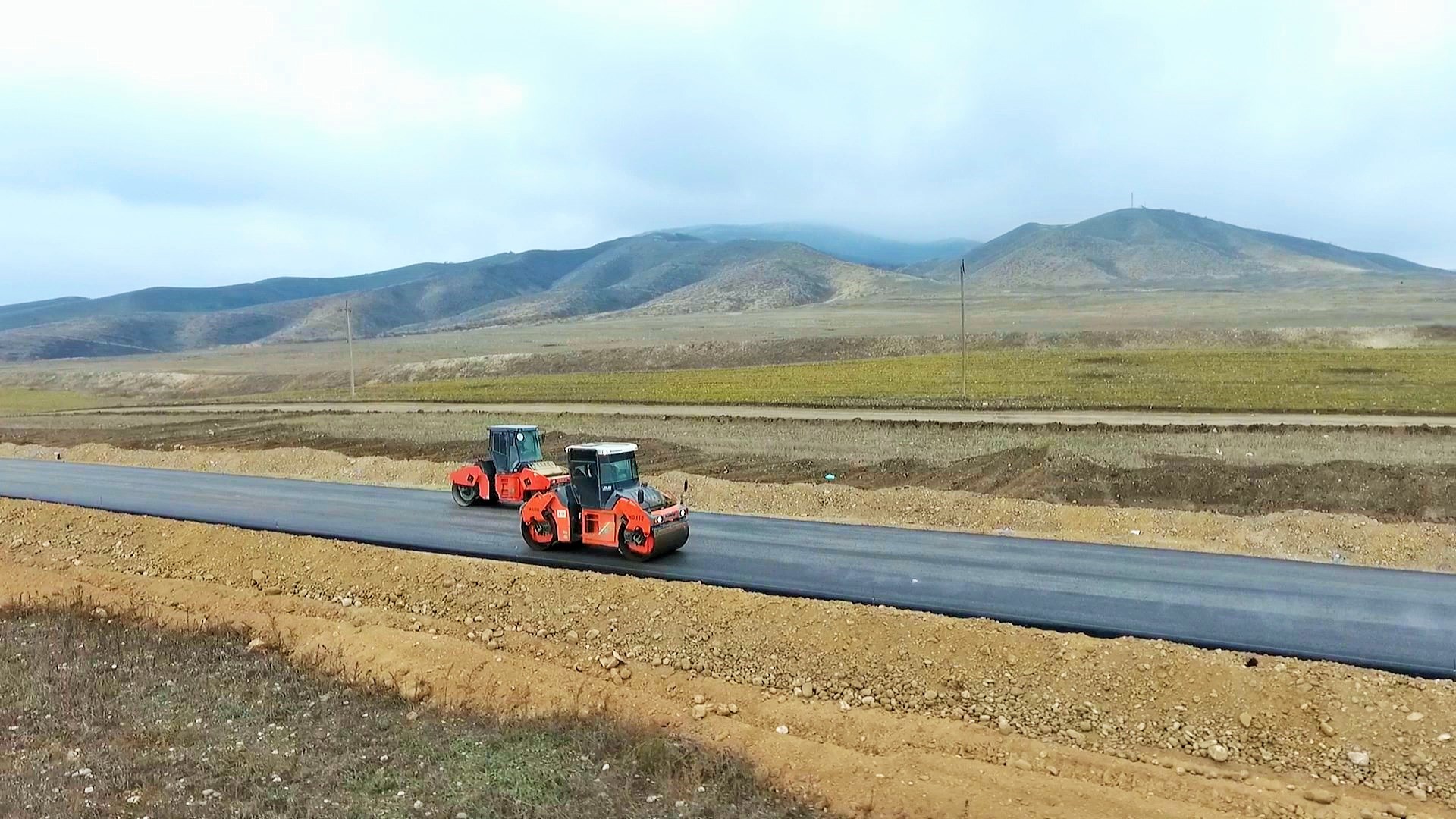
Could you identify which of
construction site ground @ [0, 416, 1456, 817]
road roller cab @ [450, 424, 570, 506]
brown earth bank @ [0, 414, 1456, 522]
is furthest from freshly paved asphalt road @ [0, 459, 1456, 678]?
brown earth bank @ [0, 414, 1456, 522]

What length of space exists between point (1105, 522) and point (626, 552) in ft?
38.0

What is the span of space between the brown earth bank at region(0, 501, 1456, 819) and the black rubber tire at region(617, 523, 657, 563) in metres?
1.53

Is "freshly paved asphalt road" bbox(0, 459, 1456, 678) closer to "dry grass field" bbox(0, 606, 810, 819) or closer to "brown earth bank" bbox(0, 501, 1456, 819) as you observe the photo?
"brown earth bank" bbox(0, 501, 1456, 819)

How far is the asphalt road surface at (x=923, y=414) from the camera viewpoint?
38.1 meters

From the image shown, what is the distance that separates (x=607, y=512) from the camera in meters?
18.2

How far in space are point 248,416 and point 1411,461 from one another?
59.4 meters

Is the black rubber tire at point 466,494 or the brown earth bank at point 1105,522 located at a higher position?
the black rubber tire at point 466,494

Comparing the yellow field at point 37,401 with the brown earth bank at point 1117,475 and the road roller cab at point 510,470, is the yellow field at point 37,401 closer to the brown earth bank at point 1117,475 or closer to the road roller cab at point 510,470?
the brown earth bank at point 1117,475

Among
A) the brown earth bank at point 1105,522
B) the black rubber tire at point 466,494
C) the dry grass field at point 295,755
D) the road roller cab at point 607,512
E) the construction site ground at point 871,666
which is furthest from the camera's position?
the black rubber tire at point 466,494

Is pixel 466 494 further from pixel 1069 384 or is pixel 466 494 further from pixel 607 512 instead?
pixel 1069 384

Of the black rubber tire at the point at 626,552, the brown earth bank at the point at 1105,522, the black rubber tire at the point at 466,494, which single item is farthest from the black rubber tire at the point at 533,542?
the brown earth bank at the point at 1105,522

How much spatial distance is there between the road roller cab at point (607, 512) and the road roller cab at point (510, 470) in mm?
4275

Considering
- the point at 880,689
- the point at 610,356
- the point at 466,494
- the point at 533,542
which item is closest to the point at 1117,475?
the point at 880,689

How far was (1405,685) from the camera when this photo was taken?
38.1 feet
